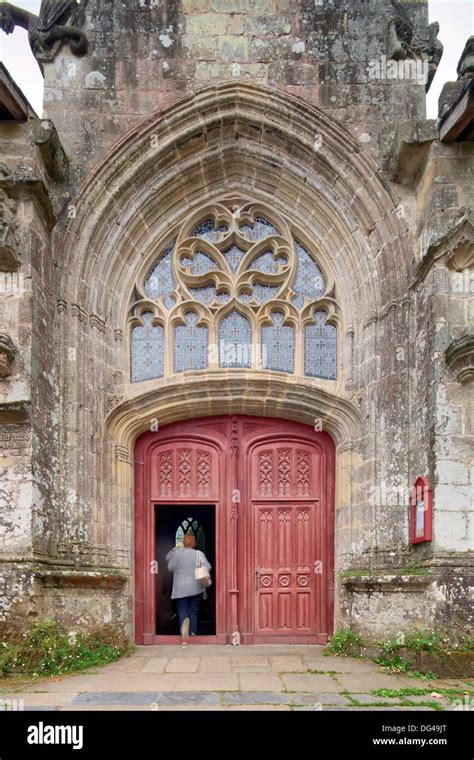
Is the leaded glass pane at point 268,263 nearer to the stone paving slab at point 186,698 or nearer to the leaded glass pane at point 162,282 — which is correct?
the leaded glass pane at point 162,282

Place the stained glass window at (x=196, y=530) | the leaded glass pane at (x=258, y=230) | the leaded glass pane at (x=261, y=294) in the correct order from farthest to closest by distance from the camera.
Result: the stained glass window at (x=196, y=530) < the leaded glass pane at (x=258, y=230) < the leaded glass pane at (x=261, y=294)

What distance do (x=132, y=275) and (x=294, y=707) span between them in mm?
4965

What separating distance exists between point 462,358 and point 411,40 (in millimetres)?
3702

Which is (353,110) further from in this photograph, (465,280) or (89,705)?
(89,705)

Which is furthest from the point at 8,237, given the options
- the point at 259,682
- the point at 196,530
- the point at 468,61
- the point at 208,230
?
the point at 196,530

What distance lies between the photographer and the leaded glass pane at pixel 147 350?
25.7 feet

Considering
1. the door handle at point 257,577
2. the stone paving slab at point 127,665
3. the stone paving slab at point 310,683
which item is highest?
the door handle at point 257,577

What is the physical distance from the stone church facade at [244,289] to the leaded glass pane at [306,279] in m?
0.03

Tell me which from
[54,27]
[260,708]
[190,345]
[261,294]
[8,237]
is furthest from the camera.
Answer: [261,294]

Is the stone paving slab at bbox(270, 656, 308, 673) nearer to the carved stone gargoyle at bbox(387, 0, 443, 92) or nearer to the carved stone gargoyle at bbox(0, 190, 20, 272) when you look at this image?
the carved stone gargoyle at bbox(0, 190, 20, 272)

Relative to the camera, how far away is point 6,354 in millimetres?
6211

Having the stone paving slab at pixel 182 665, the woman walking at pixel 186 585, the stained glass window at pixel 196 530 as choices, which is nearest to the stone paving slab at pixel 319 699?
the stone paving slab at pixel 182 665

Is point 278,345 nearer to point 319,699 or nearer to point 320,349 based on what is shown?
point 320,349

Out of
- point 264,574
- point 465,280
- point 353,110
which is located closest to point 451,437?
point 465,280
